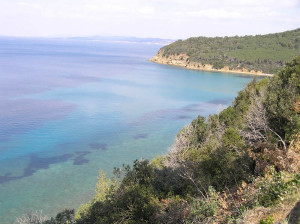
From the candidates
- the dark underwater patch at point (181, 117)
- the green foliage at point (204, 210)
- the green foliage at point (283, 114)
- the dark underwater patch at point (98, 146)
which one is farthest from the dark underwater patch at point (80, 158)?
the green foliage at point (204, 210)

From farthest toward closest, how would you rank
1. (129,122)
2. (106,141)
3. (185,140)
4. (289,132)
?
(129,122) < (106,141) < (185,140) < (289,132)

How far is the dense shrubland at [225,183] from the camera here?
7469 mm

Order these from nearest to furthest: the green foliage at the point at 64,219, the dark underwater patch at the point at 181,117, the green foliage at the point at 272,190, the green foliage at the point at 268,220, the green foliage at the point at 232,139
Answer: the green foliage at the point at 268,220, the green foliage at the point at 272,190, the green foliage at the point at 64,219, the green foliage at the point at 232,139, the dark underwater patch at the point at 181,117

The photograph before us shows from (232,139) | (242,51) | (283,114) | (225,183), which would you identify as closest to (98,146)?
(232,139)

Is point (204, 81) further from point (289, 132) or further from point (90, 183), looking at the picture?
point (289, 132)

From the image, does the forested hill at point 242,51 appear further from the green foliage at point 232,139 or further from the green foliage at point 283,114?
the green foliage at point 232,139

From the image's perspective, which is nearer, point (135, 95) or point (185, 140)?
point (185, 140)

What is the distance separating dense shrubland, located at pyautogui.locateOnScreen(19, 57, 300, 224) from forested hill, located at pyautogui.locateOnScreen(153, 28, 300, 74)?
307 feet

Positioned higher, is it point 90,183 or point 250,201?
point 250,201

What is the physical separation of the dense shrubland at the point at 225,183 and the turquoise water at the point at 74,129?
25.1ft

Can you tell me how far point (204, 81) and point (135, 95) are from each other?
3151 cm

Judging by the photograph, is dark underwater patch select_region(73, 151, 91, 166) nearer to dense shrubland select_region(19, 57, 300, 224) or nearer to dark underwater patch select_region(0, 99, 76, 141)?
dark underwater patch select_region(0, 99, 76, 141)

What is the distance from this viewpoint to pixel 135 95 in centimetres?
5622

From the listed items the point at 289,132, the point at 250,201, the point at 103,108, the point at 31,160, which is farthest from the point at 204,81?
the point at 250,201
